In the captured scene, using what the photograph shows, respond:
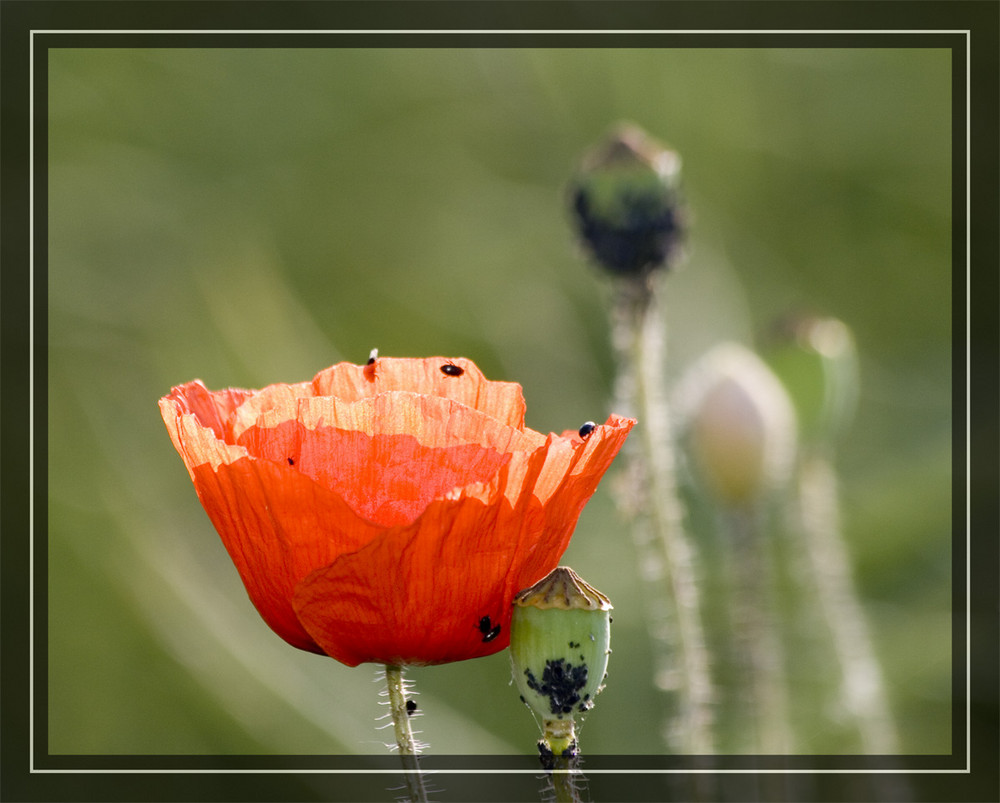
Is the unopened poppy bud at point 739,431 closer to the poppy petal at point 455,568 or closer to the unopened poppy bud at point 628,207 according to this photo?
the unopened poppy bud at point 628,207

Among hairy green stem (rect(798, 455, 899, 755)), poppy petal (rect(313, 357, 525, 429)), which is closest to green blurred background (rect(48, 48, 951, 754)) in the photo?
hairy green stem (rect(798, 455, 899, 755))

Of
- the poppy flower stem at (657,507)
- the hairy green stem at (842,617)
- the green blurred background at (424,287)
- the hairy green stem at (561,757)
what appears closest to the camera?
the hairy green stem at (561,757)

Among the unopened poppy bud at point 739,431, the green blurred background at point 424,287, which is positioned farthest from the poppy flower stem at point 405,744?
the green blurred background at point 424,287

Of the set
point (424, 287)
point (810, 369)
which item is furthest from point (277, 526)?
point (424, 287)

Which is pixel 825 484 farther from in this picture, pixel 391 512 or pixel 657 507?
pixel 391 512

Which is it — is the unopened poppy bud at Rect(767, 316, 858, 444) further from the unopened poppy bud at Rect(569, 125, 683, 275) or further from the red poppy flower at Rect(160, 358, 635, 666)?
the red poppy flower at Rect(160, 358, 635, 666)
